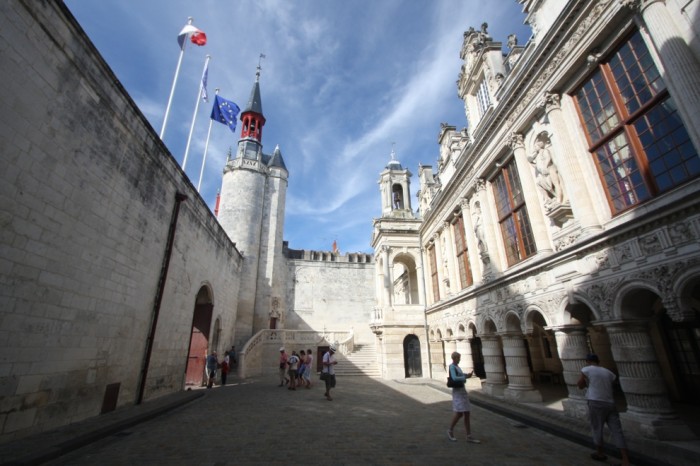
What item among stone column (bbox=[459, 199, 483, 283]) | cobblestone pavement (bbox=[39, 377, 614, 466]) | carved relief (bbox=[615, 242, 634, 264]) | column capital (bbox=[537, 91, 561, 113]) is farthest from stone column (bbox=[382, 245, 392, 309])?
carved relief (bbox=[615, 242, 634, 264])

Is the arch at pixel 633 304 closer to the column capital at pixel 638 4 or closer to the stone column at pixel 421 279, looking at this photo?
the column capital at pixel 638 4

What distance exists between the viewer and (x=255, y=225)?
84.7 feet

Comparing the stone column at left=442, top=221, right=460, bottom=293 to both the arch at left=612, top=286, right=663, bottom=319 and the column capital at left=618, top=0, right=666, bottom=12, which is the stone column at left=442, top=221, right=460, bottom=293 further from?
the column capital at left=618, top=0, right=666, bottom=12

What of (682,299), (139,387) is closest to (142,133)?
(139,387)

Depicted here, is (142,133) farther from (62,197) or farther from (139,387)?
(139,387)

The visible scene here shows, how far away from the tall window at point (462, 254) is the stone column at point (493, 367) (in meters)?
2.75

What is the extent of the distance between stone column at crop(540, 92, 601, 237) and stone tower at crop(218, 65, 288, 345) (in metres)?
21.6

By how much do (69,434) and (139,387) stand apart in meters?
3.86

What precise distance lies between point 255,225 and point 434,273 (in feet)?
49.3

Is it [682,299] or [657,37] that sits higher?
[657,37]

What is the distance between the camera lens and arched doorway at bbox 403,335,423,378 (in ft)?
61.6

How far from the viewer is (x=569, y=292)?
7.57 m

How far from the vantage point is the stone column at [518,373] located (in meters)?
9.43

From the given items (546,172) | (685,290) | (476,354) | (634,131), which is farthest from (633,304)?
(476,354)
